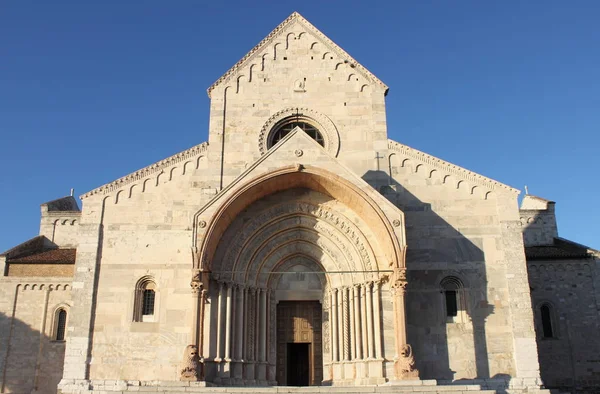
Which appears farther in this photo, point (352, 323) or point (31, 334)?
point (31, 334)

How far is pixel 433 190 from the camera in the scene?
19188 mm

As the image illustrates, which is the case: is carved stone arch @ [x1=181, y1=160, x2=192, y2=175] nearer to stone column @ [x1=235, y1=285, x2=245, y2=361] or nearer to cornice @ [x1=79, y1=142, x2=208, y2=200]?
cornice @ [x1=79, y1=142, x2=208, y2=200]

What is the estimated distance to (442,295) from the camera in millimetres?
18141

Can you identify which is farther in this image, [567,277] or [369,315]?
[567,277]

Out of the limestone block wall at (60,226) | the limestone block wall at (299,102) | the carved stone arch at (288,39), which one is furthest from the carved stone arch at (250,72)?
the limestone block wall at (60,226)

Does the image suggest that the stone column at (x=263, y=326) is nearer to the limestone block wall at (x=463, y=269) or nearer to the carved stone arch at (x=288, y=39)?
the limestone block wall at (x=463, y=269)

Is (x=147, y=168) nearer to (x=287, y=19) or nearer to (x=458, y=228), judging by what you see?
(x=287, y=19)

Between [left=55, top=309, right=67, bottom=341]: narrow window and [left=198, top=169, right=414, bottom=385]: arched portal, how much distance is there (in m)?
10.2

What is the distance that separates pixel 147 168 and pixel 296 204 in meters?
5.19

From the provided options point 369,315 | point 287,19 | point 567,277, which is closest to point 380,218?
point 369,315

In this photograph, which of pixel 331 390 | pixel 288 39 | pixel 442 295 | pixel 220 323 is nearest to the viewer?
pixel 331 390

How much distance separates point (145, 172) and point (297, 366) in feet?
27.1

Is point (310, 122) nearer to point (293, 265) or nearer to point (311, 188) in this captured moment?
point (311, 188)

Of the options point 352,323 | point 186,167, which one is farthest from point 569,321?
point 186,167
